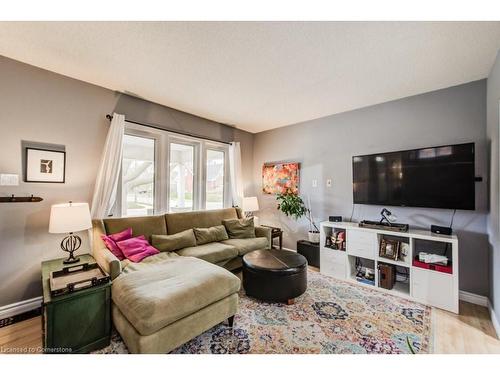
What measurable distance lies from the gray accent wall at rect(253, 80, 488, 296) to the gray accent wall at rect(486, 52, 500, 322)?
18 cm

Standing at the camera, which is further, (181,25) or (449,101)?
(449,101)

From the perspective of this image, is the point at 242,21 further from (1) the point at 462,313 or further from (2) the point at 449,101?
(1) the point at 462,313

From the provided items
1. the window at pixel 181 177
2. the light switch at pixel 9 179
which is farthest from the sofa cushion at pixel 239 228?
the light switch at pixel 9 179

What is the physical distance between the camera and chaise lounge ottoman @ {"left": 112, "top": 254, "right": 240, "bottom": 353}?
1.39m

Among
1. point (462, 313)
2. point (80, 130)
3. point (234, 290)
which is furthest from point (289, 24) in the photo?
point (462, 313)

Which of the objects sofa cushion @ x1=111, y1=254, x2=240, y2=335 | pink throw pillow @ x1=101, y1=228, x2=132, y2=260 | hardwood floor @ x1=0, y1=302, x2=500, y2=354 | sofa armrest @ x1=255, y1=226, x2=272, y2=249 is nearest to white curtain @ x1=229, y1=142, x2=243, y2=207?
sofa armrest @ x1=255, y1=226, x2=272, y2=249

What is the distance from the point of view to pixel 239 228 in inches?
134

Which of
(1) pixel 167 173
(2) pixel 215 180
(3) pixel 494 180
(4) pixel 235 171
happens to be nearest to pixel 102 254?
(1) pixel 167 173

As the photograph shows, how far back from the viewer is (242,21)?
151 cm

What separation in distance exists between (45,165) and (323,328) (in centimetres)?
318

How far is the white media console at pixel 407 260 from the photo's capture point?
216 cm

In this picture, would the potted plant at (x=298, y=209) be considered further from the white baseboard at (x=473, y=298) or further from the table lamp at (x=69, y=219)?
the table lamp at (x=69, y=219)

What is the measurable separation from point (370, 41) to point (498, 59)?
125 centimetres

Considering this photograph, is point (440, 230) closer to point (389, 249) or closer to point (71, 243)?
point (389, 249)
